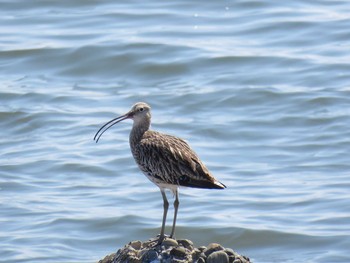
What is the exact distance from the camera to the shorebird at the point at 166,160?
10.2 metres

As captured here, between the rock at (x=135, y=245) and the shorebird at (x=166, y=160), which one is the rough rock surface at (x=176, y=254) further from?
the shorebird at (x=166, y=160)

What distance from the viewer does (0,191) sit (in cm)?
1550

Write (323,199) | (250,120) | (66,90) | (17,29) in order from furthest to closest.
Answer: (17,29) → (66,90) → (250,120) → (323,199)

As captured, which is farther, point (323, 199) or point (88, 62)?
point (88, 62)

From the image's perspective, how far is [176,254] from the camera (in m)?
9.35

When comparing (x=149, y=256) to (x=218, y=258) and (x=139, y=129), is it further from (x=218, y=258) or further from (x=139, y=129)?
(x=139, y=129)

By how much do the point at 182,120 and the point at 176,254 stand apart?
8.97 metres

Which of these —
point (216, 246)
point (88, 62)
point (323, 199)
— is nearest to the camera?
point (216, 246)

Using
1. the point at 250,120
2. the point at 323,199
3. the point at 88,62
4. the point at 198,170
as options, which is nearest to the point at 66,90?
the point at 88,62

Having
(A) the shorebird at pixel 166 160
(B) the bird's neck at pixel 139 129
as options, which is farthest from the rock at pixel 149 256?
(B) the bird's neck at pixel 139 129

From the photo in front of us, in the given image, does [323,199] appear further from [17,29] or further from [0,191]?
[17,29]

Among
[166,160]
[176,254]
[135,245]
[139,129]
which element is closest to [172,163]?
[166,160]

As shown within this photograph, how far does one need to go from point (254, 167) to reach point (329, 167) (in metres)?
1.04

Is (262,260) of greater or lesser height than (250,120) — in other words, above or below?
below
